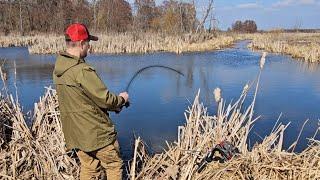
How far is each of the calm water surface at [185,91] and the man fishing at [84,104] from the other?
2.22m

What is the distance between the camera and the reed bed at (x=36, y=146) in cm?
378

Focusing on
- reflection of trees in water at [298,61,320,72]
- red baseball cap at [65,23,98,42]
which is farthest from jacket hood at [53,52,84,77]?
reflection of trees in water at [298,61,320,72]

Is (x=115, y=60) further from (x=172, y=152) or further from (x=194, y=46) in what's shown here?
(x=172, y=152)

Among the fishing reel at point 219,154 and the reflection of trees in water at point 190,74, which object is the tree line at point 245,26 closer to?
the reflection of trees in water at point 190,74

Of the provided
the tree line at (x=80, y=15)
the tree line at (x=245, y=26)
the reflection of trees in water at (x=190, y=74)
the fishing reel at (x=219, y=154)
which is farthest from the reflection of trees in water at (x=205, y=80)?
the tree line at (x=245, y=26)

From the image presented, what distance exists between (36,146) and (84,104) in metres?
1.29

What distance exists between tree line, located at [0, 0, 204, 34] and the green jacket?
3185 cm

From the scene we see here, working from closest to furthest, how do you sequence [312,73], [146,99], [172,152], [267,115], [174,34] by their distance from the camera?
1. [172,152]
2. [267,115]
3. [146,99]
4. [312,73]
5. [174,34]

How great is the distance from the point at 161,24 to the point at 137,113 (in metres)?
30.3

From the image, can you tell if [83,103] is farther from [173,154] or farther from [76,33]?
[173,154]

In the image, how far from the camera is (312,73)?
12.6m

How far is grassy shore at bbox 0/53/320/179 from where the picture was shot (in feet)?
11.4

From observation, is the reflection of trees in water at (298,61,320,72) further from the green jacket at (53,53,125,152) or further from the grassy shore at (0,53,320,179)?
the green jacket at (53,53,125,152)

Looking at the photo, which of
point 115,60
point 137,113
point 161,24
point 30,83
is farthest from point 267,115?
point 161,24
